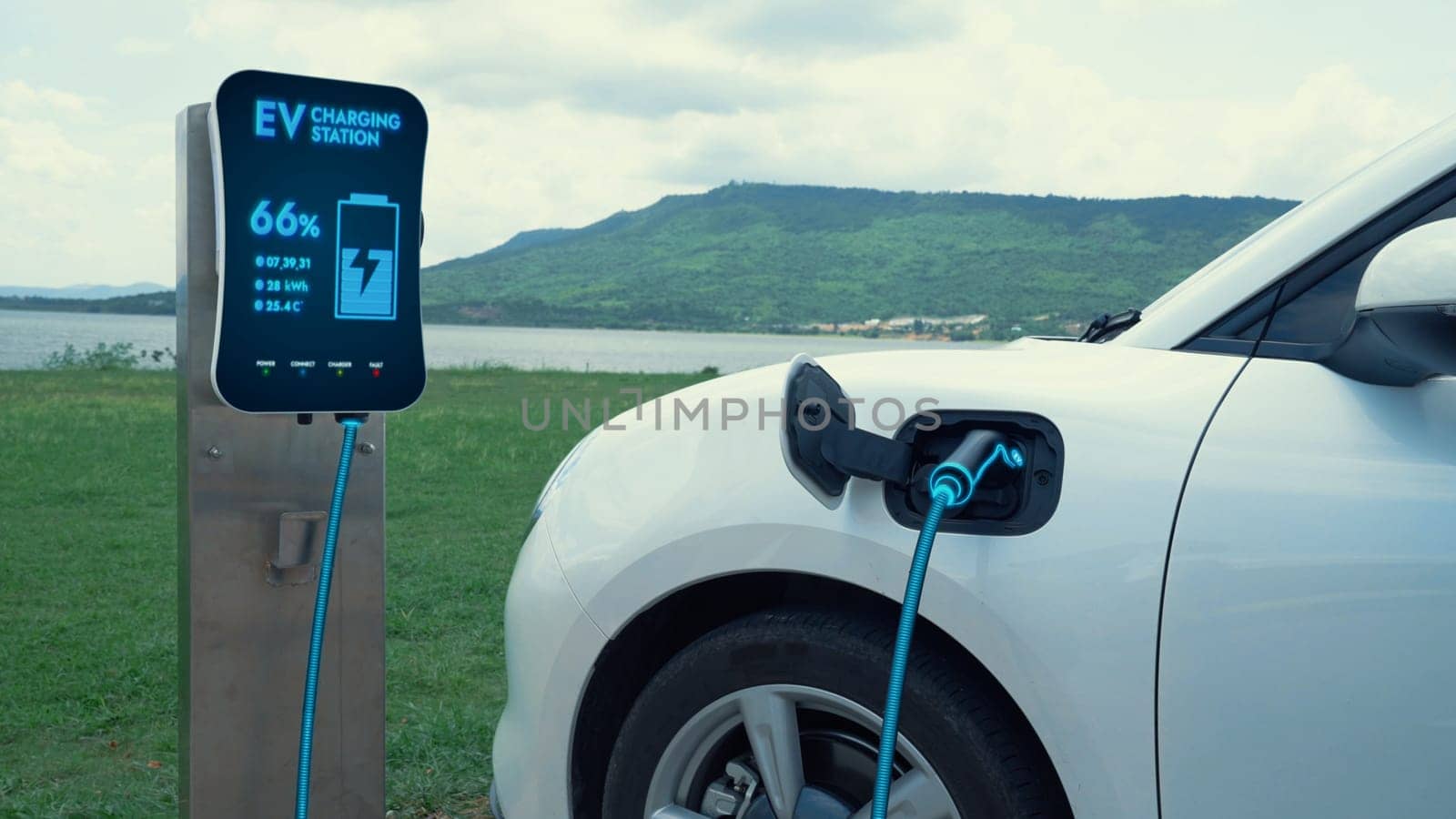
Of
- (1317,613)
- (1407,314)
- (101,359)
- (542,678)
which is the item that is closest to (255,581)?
(542,678)

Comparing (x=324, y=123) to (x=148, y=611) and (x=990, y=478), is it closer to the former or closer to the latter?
(x=990, y=478)

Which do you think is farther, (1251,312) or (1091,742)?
(1251,312)

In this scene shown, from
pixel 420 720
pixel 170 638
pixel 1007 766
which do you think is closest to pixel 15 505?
pixel 170 638

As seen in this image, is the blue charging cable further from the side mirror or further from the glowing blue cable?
the glowing blue cable

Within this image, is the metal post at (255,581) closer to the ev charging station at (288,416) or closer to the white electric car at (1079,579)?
the ev charging station at (288,416)

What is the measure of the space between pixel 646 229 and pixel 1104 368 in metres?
128

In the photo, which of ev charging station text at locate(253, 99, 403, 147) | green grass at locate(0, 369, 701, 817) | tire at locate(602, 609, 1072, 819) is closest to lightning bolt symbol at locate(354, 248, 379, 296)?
ev charging station text at locate(253, 99, 403, 147)

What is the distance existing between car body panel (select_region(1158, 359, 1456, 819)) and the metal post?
1.96 meters

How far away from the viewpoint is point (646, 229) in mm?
128625

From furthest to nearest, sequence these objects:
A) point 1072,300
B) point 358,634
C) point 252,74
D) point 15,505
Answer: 1. point 1072,300
2. point 15,505
3. point 358,634
4. point 252,74

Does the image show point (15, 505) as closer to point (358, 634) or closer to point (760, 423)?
point (358, 634)

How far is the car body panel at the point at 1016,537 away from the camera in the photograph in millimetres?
1768

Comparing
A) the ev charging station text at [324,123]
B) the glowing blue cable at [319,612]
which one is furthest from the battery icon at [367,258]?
the glowing blue cable at [319,612]

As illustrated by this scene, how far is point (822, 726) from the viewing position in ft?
6.99
